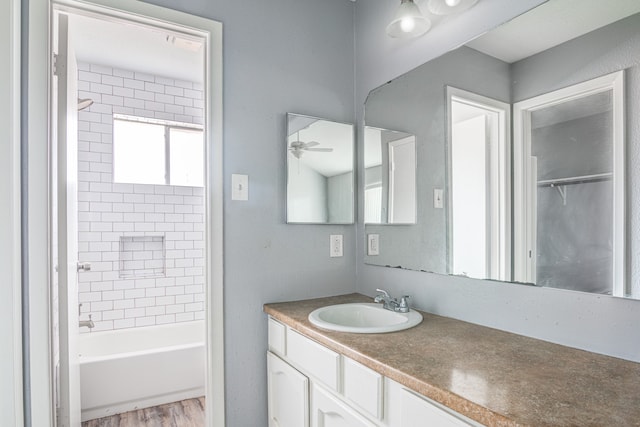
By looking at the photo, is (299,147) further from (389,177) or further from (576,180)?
(576,180)

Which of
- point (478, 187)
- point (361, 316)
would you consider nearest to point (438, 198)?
point (478, 187)

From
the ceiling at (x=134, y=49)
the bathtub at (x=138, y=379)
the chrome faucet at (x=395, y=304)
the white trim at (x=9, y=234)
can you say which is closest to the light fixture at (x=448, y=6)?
the chrome faucet at (x=395, y=304)

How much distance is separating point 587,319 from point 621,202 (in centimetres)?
36

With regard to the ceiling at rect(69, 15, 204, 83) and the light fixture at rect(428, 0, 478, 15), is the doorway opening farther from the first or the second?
the light fixture at rect(428, 0, 478, 15)

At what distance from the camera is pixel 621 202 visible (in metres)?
0.99

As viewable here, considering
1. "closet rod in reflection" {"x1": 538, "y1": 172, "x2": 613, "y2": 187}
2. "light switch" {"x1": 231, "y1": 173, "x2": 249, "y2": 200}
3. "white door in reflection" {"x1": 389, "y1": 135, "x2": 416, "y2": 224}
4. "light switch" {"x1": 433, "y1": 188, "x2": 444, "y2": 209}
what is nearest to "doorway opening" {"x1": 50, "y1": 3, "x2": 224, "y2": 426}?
"light switch" {"x1": 231, "y1": 173, "x2": 249, "y2": 200}

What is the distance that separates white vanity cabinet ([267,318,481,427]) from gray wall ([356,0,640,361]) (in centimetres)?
54

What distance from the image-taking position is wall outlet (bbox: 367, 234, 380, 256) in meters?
1.92

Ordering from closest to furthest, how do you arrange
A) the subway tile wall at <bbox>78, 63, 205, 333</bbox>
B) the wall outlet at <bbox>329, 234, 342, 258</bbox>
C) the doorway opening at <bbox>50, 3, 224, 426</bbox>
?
the wall outlet at <bbox>329, 234, 342, 258</bbox> → the doorway opening at <bbox>50, 3, 224, 426</bbox> → the subway tile wall at <bbox>78, 63, 205, 333</bbox>

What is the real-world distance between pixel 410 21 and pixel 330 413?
1.60 metres

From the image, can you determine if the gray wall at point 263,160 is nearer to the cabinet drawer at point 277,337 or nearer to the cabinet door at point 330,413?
the cabinet drawer at point 277,337

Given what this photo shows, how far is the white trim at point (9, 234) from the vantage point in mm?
1297

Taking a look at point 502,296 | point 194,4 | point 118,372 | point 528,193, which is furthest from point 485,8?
point 118,372

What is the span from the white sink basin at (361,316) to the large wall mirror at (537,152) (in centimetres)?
25
